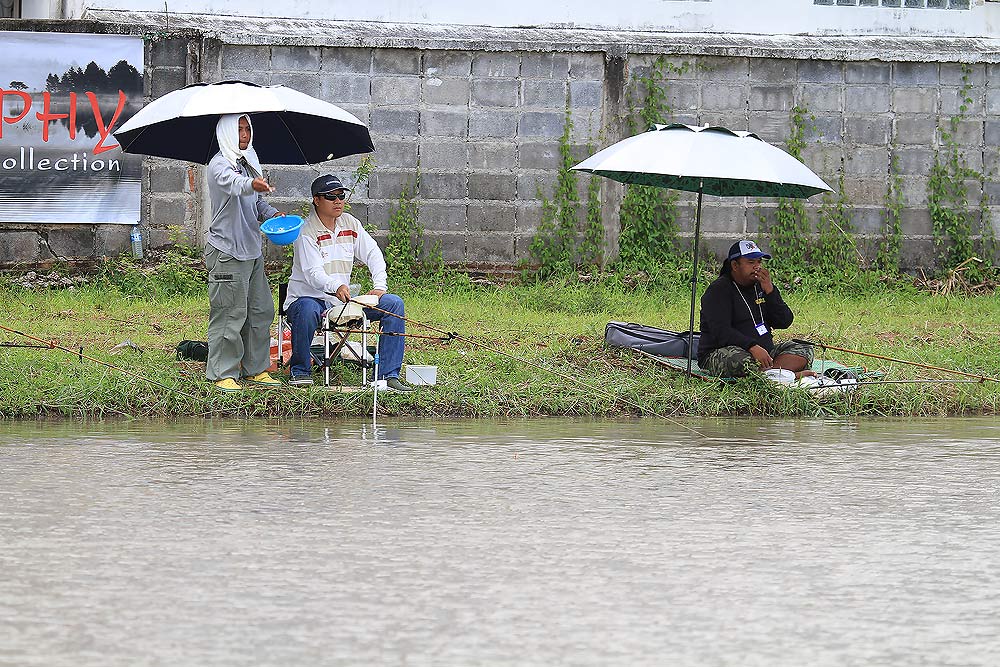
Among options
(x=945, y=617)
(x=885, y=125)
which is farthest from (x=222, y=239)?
(x=885, y=125)

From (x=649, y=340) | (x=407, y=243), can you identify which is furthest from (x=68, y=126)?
(x=649, y=340)

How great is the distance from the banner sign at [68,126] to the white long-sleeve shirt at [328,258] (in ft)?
12.7

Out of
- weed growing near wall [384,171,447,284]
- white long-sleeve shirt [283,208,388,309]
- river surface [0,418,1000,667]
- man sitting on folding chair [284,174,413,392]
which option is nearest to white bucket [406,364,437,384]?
man sitting on folding chair [284,174,413,392]

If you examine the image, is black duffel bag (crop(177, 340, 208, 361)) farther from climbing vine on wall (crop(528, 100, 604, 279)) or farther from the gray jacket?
climbing vine on wall (crop(528, 100, 604, 279))

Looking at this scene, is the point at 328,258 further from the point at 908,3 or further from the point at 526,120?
the point at 908,3

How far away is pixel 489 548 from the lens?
5.20 metres

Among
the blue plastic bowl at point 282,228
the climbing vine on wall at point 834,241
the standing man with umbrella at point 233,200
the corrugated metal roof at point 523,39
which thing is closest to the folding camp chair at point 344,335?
the standing man with umbrella at point 233,200

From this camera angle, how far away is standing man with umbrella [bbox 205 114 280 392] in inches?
339

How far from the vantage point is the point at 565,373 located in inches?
365

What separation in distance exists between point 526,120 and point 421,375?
4653 millimetres

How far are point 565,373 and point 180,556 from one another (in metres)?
4.58

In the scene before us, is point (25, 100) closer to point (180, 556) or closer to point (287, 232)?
point (287, 232)

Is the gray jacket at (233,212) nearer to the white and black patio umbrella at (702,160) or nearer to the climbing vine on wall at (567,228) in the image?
the white and black patio umbrella at (702,160)

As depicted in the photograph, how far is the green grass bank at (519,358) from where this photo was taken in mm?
8375
